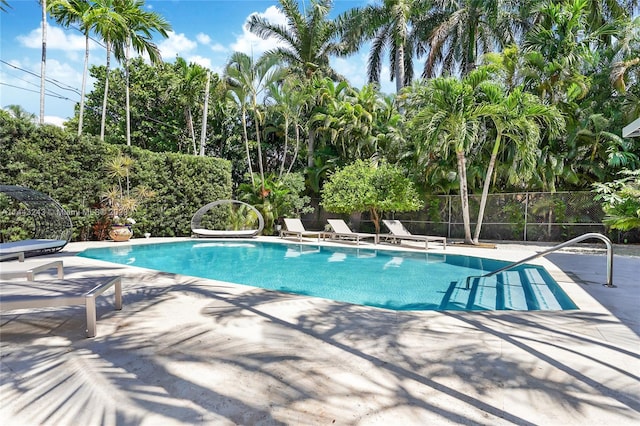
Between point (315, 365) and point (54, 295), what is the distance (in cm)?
245

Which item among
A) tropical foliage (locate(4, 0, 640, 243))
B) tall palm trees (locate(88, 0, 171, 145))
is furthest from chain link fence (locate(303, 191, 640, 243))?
tall palm trees (locate(88, 0, 171, 145))

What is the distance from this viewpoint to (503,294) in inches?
Answer: 238

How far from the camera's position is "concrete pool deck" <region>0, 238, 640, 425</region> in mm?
2164

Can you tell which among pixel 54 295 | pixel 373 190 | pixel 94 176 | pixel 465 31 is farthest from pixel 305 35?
pixel 54 295

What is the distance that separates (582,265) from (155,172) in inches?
571

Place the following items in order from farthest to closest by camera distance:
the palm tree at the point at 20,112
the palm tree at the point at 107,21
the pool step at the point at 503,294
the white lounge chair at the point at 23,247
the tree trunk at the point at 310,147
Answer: the palm tree at the point at 20,112 < the tree trunk at the point at 310,147 < the palm tree at the point at 107,21 < the white lounge chair at the point at 23,247 < the pool step at the point at 503,294

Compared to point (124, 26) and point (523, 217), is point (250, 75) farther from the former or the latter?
point (523, 217)

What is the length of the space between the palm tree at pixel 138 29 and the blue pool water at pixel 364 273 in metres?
7.80

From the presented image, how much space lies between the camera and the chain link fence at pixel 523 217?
515 inches

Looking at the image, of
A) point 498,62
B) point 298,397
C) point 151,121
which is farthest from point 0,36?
Result: point 498,62

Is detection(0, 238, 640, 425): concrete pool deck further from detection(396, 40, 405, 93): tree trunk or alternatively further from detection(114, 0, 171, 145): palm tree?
detection(396, 40, 405, 93): tree trunk

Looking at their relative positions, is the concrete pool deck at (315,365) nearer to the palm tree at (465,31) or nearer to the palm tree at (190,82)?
the palm tree at (190,82)

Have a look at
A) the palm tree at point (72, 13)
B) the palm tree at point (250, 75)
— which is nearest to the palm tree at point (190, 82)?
the palm tree at point (250, 75)

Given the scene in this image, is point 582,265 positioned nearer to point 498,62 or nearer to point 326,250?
point 326,250
